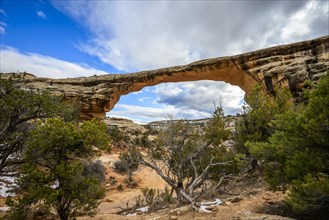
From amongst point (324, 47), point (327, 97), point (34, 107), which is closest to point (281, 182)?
point (327, 97)

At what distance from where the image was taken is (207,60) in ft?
52.1

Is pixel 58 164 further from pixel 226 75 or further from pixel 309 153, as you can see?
pixel 226 75

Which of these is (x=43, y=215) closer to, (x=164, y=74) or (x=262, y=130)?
(x=262, y=130)

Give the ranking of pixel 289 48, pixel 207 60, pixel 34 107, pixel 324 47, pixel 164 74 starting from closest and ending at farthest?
pixel 34 107 < pixel 324 47 < pixel 289 48 < pixel 207 60 < pixel 164 74

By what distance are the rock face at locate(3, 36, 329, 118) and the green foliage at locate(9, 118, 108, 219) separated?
10335 millimetres

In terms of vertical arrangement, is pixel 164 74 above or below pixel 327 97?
above

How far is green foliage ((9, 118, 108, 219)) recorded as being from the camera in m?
6.00

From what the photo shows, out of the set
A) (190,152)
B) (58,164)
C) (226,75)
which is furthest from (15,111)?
(226,75)

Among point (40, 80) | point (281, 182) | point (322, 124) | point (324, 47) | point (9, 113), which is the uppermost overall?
point (324, 47)

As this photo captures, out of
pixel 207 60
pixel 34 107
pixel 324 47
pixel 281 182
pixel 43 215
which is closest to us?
pixel 281 182

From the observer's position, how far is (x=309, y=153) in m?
4.44

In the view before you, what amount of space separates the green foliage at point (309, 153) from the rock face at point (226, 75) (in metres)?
8.82

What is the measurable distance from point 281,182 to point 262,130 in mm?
4878

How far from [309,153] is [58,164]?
6.02 metres
